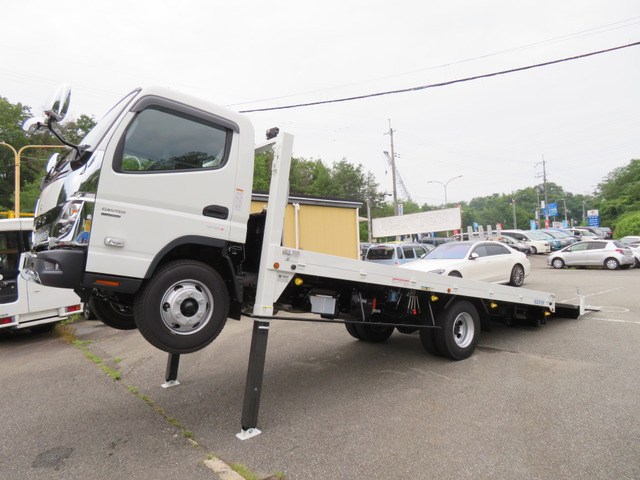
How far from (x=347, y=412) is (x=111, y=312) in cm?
247

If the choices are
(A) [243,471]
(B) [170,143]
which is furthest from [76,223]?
(A) [243,471]

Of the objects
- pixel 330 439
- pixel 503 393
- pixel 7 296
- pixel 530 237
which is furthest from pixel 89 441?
pixel 530 237

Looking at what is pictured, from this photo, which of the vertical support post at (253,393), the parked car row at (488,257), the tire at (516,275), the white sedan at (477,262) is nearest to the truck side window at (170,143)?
the vertical support post at (253,393)

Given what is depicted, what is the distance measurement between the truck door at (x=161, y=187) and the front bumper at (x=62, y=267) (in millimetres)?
73

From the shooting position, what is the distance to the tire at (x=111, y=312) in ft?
12.5

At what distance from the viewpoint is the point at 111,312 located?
3.94 m

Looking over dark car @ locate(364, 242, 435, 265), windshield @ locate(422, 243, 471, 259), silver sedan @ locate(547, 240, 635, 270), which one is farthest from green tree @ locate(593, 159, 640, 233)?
windshield @ locate(422, 243, 471, 259)

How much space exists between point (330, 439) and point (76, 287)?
7.73 ft

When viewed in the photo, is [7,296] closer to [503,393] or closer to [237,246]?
[237,246]

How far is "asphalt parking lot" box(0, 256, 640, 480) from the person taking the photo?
309cm

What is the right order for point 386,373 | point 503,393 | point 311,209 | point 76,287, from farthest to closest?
point 311,209 < point 386,373 < point 503,393 < point 76,287

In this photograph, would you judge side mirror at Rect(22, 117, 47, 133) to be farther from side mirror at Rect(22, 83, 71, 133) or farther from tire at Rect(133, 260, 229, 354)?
tire at Rect(133, 260, 229, 354)

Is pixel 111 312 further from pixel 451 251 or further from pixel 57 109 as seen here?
pixel 451 251

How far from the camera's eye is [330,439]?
349cm
